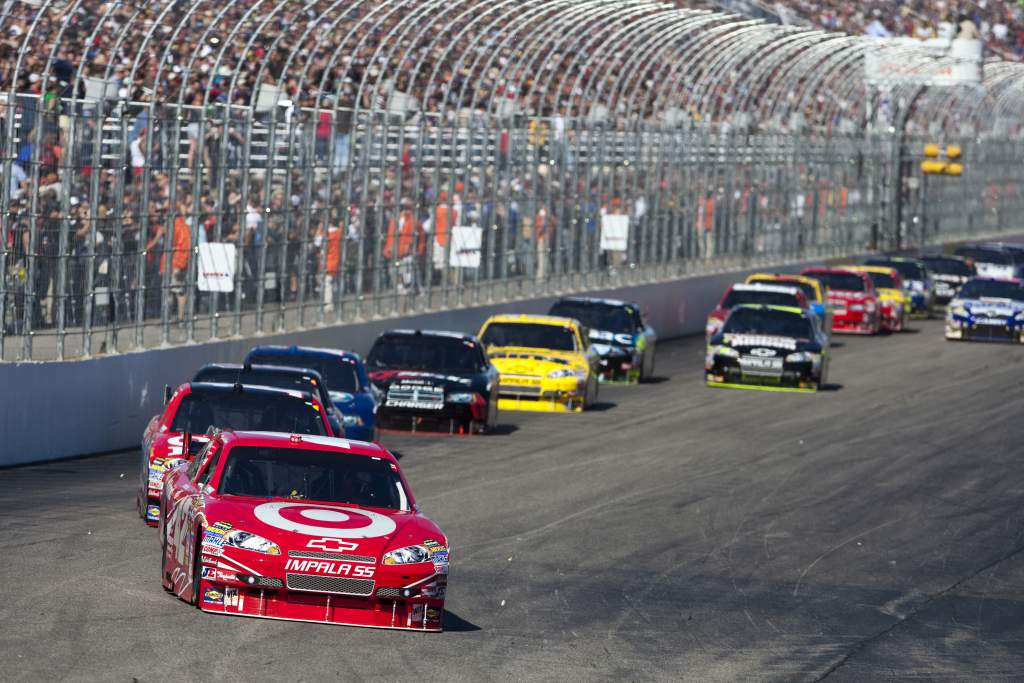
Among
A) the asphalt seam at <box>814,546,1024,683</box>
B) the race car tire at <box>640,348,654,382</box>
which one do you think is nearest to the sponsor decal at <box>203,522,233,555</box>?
the asphalt seam at <box>814,546,1024,683</box>

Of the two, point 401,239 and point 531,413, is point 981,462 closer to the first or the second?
point 531,413

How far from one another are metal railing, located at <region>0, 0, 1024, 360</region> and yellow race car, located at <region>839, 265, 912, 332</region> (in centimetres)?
334

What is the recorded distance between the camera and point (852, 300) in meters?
42.5

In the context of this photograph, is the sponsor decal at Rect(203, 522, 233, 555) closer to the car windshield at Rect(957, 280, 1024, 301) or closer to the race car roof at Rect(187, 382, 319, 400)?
the race car roof at Rect(187, 382, 319, 400)

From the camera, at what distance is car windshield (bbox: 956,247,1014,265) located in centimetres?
5425

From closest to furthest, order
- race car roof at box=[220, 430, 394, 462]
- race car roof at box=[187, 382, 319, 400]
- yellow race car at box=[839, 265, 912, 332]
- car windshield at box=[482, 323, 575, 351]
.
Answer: race car roof at box=[220, 430, 394, 462]
race car roof at box=[187, 382, 319, 400]
car windshield at box=[482, 323, 575, 351]
yellow race car at box=[839, 265, 912, 332]

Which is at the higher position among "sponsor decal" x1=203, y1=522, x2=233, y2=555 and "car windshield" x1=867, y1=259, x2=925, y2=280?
"sponsor decal" x1=203, y1=522, x2=233, y2=555

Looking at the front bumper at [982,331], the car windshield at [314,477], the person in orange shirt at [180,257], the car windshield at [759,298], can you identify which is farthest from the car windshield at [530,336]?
the front bumper at [982,331]

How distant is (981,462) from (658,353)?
48.8 ft

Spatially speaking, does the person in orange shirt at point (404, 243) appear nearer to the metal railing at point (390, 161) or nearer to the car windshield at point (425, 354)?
the metal railing at point (390, 161)

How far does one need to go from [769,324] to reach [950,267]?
21303 mm

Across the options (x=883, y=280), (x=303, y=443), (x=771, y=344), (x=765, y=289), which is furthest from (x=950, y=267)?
(x=303, y=443)

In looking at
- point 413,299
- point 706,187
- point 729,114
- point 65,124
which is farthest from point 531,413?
point 729,114

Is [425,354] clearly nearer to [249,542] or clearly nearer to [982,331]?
[249,542]
